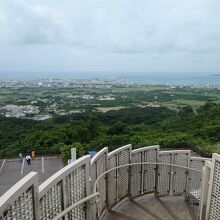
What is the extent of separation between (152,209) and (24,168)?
1078cm

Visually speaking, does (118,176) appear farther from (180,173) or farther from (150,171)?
(180,173)

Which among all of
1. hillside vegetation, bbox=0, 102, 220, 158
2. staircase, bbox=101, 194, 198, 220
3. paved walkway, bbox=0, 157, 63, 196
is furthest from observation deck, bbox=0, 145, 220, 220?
hillside vegetation, bbox=0, 102, 220, 158

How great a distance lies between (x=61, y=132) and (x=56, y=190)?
21.3 meters

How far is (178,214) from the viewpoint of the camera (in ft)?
22.2

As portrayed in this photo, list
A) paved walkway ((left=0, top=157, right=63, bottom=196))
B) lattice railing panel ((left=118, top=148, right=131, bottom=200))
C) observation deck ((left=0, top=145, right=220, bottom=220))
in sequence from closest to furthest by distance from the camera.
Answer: observation deck ((left=0, top=145, right=220, bottom=220)) → lattice railing panel ((left=118, top=148, right=131, bottom=200)) → paved walkway ((left=0, top=157, right=63, bottom=196))

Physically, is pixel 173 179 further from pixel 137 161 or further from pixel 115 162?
pixel 115 162

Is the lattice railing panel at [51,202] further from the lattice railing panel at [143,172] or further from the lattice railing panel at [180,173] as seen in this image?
the lattice railing panel at [180,173]

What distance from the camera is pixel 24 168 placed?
16031mm

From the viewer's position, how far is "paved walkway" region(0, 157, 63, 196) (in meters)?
14.7

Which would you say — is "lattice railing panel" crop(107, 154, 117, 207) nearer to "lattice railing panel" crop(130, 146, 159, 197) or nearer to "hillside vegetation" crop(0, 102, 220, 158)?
"lattice railing panel" crop(130, 146, 159, 197)

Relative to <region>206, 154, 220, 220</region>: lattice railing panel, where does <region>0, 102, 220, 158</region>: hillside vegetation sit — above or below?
below

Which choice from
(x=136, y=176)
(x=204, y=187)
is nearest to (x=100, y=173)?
(x=136, y=176)

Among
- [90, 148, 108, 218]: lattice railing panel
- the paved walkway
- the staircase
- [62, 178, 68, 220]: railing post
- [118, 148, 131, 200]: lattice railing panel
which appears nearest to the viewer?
[62, 178, 68, 220]: railing post

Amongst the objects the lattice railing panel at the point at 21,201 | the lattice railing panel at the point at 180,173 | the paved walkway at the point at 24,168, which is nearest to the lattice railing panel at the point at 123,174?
the lattice railing panel at the point at 180,173
